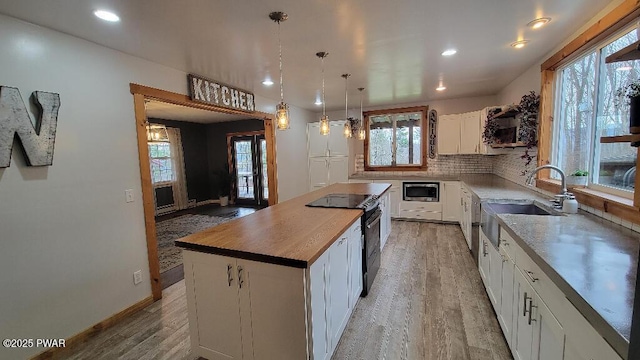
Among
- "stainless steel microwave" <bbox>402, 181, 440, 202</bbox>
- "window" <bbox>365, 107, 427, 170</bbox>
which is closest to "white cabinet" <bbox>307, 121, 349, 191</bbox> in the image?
"window" <bbox>365, 107, 427, 170</bbox>

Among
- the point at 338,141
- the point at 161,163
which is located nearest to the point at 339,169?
the point at 338,141

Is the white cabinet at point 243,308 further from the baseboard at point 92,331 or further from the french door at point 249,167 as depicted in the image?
the french door at point 249,167

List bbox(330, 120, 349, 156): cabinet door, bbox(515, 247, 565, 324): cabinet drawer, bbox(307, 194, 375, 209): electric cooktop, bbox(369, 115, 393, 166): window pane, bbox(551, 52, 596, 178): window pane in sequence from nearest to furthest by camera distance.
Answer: bbox(515, 247, 565, 324): cabinet drawer → bbox(551, 52, 596, 178): window pane → bbox(307, 194, 375, 209): electric cooktop → bbox(330, 120, 349, 156): cabinet door → bbox(369, 115, 393, 166): window pane

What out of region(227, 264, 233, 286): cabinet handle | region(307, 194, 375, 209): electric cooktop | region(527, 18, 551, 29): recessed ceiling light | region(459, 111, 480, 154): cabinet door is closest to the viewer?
region(227, 264, 233, 286): cabinet handle

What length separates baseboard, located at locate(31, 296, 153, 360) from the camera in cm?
196

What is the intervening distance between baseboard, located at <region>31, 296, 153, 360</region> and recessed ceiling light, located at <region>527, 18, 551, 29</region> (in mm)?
4161

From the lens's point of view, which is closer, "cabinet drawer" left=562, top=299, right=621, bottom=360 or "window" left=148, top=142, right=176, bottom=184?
"cabinet drawer" left=562, top=299, right=621, bottom=360

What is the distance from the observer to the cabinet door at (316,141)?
578 cm

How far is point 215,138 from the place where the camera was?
787 cm

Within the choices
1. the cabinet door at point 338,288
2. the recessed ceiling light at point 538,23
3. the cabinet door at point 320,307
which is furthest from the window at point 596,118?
the cabinet door at point 320,307

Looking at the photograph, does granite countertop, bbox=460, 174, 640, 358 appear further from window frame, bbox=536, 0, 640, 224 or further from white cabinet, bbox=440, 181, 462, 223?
white cabinet, bbox=440, 181, 462, 223

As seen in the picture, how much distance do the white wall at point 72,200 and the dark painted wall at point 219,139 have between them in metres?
4.91

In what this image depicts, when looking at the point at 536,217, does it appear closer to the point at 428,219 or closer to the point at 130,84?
the point at 428,219

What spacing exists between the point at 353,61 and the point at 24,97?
2.70 metres
